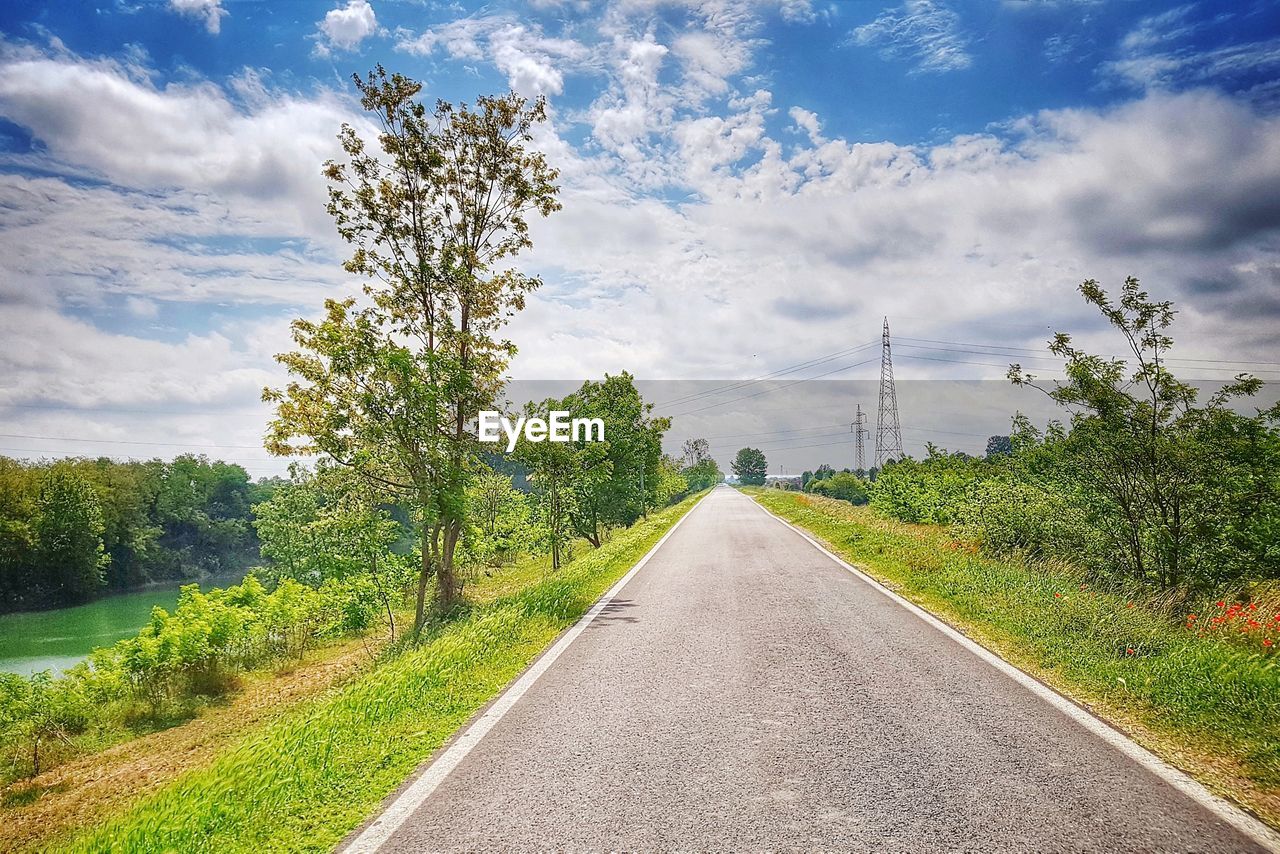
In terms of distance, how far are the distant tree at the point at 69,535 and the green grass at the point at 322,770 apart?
62.8m

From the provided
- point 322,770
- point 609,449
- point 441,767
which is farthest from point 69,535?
point 441,767

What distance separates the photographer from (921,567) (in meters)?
12.0

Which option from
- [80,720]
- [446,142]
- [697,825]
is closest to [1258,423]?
[697,825]

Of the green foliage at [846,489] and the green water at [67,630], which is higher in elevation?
the green foliage at [846,489]

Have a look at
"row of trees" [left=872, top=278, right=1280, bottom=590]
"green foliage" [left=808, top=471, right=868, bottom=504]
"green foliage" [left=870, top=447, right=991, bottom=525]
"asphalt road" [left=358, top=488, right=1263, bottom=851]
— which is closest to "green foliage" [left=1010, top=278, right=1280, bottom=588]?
"row of trees" [left=872, top=278, right=1280, bottom=590]

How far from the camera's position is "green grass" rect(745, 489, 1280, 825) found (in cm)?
394

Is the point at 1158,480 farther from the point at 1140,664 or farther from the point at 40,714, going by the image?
the point at 40,714

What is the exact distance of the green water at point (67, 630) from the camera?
108 ft

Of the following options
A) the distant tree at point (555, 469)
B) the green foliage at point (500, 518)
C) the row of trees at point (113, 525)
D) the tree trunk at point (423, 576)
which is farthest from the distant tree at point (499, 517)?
the row of trees at point (113, 525)

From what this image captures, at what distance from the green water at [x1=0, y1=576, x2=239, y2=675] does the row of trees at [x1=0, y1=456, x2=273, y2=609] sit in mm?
2278

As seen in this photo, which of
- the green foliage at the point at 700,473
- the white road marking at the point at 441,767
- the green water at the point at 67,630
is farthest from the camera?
the green foliage at the point at 700,473

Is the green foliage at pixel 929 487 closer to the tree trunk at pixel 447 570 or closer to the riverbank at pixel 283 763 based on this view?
the tree trunk at pixel 447 570

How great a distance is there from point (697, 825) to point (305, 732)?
3164 mm

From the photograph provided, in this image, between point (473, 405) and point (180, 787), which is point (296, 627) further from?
point (180, 787)
